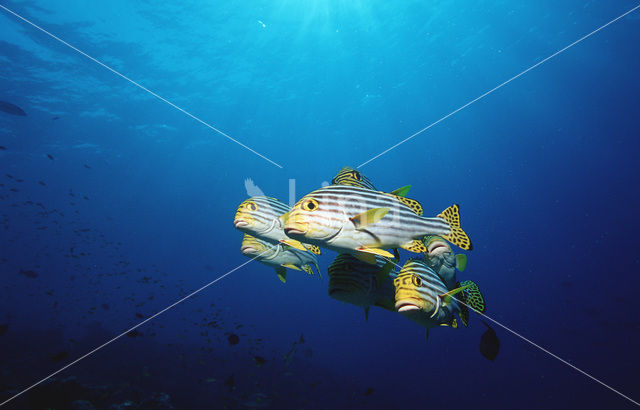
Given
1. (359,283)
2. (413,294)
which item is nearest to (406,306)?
(413,294)

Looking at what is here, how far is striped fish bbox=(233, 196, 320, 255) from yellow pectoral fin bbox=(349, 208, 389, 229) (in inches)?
41.1

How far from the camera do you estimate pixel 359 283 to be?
3.13m

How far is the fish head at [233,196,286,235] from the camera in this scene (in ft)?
12.1

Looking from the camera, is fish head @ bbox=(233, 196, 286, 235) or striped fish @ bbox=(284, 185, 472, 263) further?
fish head @ bbox=(233, 196, 286, 235)

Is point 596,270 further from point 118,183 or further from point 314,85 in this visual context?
point 118,183

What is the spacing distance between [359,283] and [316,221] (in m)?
0.99

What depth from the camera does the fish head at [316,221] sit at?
264 cm

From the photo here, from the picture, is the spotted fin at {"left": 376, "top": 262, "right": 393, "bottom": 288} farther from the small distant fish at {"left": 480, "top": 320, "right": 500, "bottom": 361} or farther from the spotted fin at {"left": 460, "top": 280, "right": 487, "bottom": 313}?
the small distant fish at {"left": 480, "top": 320, "right": 500, "bottom": 361}

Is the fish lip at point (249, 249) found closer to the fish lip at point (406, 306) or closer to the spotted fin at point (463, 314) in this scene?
the fish lip at point (406, 306)

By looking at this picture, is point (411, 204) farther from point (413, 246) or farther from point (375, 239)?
point (375, 239)

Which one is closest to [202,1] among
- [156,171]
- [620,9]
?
[620,9]

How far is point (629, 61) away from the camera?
103 ft

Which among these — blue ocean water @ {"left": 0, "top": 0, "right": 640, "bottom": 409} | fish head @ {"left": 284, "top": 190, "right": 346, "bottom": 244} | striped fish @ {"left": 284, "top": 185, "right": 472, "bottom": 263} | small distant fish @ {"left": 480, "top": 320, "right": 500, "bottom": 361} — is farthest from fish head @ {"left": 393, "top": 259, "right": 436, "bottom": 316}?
blue ocean water @ {"left": 0, "top": 0, "right": 640, "bottom": 409}

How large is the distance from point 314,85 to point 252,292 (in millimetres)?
77930
